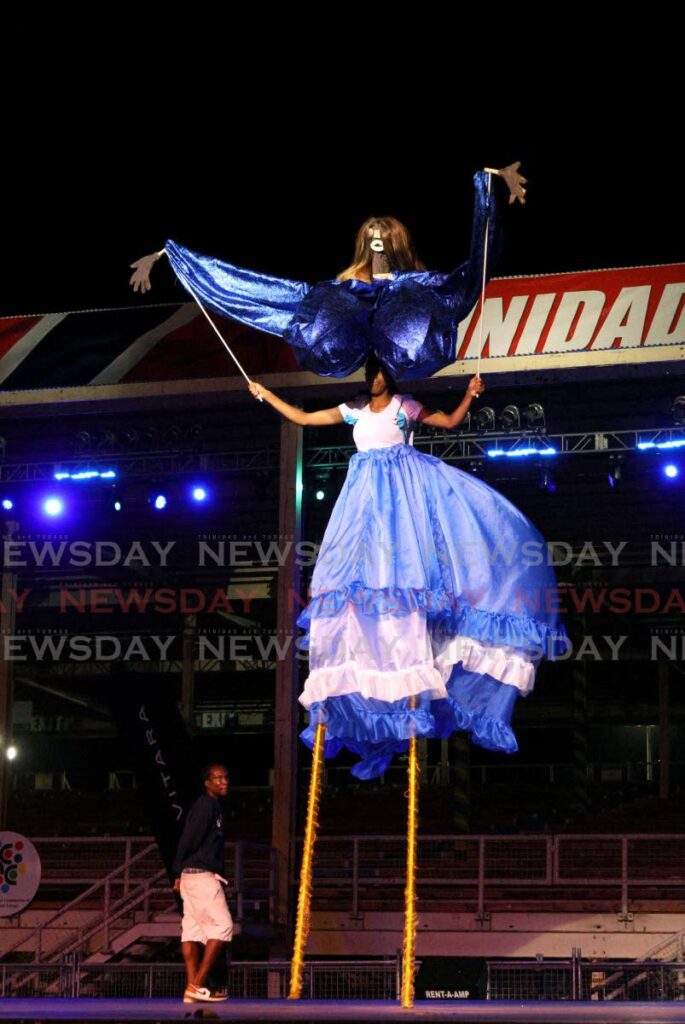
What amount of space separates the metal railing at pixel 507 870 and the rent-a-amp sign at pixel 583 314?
408 centimetres

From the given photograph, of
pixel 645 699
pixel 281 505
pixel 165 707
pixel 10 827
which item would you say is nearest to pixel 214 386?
pixel 281 505

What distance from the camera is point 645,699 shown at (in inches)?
1021

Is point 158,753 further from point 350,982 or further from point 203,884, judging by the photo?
point 203,884

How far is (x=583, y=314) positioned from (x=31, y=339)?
422 cm

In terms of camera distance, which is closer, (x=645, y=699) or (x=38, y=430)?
(x=38, y=430)

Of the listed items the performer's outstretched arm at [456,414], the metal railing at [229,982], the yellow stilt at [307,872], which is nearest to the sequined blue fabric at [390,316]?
the performer's outstretched arm at [456,414]

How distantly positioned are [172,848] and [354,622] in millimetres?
7209

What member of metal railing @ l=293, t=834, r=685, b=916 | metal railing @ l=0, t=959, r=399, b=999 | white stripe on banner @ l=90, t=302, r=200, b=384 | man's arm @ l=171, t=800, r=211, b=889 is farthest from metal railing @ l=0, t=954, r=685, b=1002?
A: white stripe on banner @ l=90, t=302, r=200, b=384

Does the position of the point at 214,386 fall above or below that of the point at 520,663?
above

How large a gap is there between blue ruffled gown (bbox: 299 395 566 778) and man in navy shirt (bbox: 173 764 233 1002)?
199cm

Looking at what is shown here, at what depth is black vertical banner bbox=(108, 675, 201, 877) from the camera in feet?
37.1

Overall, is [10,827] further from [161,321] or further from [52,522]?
[161,321]

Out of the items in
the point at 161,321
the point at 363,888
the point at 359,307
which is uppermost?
the point at 161,321

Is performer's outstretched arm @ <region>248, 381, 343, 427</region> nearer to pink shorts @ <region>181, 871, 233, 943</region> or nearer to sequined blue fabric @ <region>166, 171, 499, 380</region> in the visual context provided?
sequined blue fabric @ <region>166, 171, 499, 380</region>
